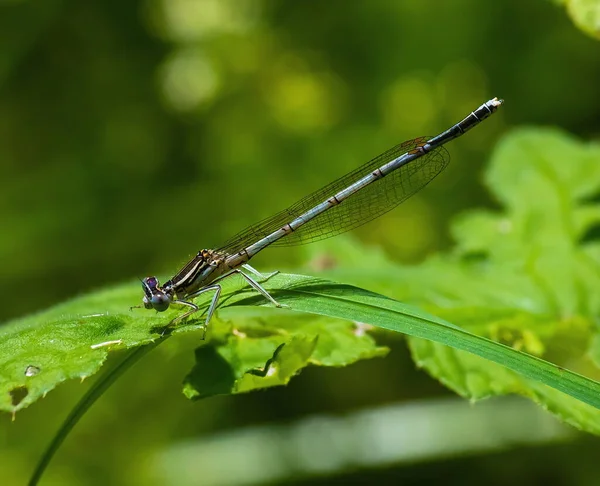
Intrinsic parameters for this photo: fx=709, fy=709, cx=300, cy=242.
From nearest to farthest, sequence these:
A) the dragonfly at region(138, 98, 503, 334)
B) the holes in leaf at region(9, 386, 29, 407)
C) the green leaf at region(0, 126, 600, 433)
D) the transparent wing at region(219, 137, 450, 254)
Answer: the holes in leaf at region(9, 386, 29, 407), the green leaf at region(0, 126, 600, 433), the dragonfly at region(138, 98, 503, 334), the transparent wing at region(219, 137, 450, 254)

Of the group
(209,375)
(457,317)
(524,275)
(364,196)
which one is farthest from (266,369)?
(524,275)

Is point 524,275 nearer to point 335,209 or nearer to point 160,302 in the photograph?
point 335,209

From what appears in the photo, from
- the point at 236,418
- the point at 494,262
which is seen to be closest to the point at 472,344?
the point at 494,262

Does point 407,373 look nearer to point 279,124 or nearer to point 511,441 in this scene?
point 511,441

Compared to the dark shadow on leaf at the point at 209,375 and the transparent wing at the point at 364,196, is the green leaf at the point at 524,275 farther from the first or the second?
the dark shadow on leaf at the point at 209,375

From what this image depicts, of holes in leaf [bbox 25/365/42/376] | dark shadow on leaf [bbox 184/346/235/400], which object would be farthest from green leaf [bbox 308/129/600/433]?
holes in leaf [bbox 25/365/42/376]

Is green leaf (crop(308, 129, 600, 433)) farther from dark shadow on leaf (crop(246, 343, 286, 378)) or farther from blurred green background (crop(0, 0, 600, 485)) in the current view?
blurred green background (crop(0, 0, 600, 485))

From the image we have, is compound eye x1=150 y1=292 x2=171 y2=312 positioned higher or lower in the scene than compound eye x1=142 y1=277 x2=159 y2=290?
lower

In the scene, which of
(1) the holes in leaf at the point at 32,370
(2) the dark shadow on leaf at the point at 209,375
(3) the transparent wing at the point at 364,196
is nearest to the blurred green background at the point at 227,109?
(3) the transparent wing at the point at 364,196
